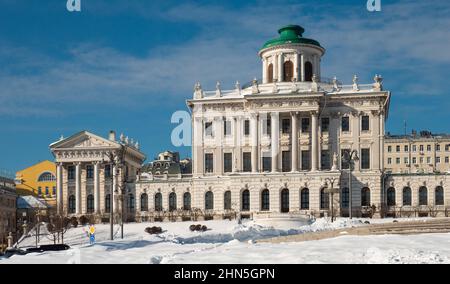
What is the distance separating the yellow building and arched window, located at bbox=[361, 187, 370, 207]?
153 ft

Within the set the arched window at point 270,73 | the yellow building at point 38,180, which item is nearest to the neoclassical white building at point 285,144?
the arched window at point 270,73

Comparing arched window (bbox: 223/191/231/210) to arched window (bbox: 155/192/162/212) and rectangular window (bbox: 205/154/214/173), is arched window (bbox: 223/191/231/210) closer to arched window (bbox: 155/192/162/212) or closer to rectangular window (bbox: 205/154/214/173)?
rectangular window (bbox: 205/154/214/173)

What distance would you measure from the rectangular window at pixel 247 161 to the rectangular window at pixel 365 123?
1224cm

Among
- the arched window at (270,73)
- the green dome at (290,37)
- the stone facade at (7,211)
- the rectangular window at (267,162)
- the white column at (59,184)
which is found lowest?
the stone facade at (7,211)

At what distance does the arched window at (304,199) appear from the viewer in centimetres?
8656

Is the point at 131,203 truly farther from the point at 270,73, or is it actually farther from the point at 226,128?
the point at 270,73

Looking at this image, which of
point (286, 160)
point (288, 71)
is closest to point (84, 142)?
point (286, 160)

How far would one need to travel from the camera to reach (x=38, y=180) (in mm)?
116375

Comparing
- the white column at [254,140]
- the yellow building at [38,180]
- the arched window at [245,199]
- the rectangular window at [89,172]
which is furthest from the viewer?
the yellow building at [38,180]

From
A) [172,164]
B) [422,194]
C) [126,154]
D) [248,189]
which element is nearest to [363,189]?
[422,194]

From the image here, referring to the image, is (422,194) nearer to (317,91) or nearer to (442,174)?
(442,174)

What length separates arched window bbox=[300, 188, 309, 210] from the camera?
8656 centimetres

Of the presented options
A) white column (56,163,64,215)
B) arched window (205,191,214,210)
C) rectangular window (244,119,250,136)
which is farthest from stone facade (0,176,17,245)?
rectangular window (244,119,250,136)

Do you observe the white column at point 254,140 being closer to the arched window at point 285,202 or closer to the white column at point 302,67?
the arched window at point 285,202
